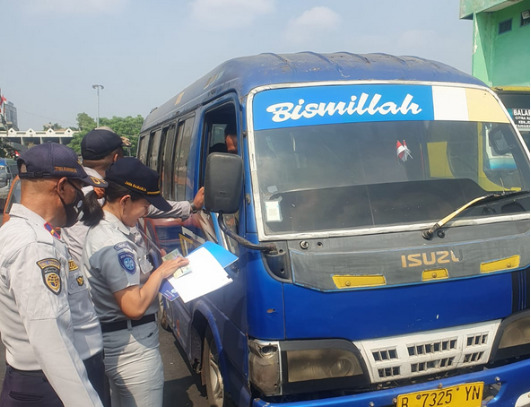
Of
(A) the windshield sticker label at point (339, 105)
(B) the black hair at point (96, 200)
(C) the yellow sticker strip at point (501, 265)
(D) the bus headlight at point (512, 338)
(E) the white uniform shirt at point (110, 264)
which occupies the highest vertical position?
(A) the windshield sticker label at point (339, 105)

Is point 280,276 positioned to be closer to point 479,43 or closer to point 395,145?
point 395,145

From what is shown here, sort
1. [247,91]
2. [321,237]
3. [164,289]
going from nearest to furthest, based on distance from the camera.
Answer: [164,289], [321,237], [247,91]

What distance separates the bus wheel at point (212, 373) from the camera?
3709 mm

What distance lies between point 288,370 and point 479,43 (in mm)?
15170

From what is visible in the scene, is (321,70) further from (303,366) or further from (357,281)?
(303,366)

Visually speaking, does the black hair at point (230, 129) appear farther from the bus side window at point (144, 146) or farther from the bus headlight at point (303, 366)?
the bus side window at point (144, 146)

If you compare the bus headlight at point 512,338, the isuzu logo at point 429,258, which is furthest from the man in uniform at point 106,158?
the bus headlight at point 512,338

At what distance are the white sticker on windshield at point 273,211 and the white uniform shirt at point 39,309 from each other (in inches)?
52.1

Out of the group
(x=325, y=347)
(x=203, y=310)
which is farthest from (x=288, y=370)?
(x=203, y=310)

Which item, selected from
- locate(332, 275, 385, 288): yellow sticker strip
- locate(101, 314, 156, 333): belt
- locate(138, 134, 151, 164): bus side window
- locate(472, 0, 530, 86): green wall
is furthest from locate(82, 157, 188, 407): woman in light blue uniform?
locate(472, 0, 530, 86): green wall

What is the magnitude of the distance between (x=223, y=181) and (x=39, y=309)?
140 cm

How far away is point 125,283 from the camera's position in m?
2.59

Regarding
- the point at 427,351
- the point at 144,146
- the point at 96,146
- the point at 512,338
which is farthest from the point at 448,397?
the point at 144,146

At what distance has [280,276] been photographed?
2.85 metres
